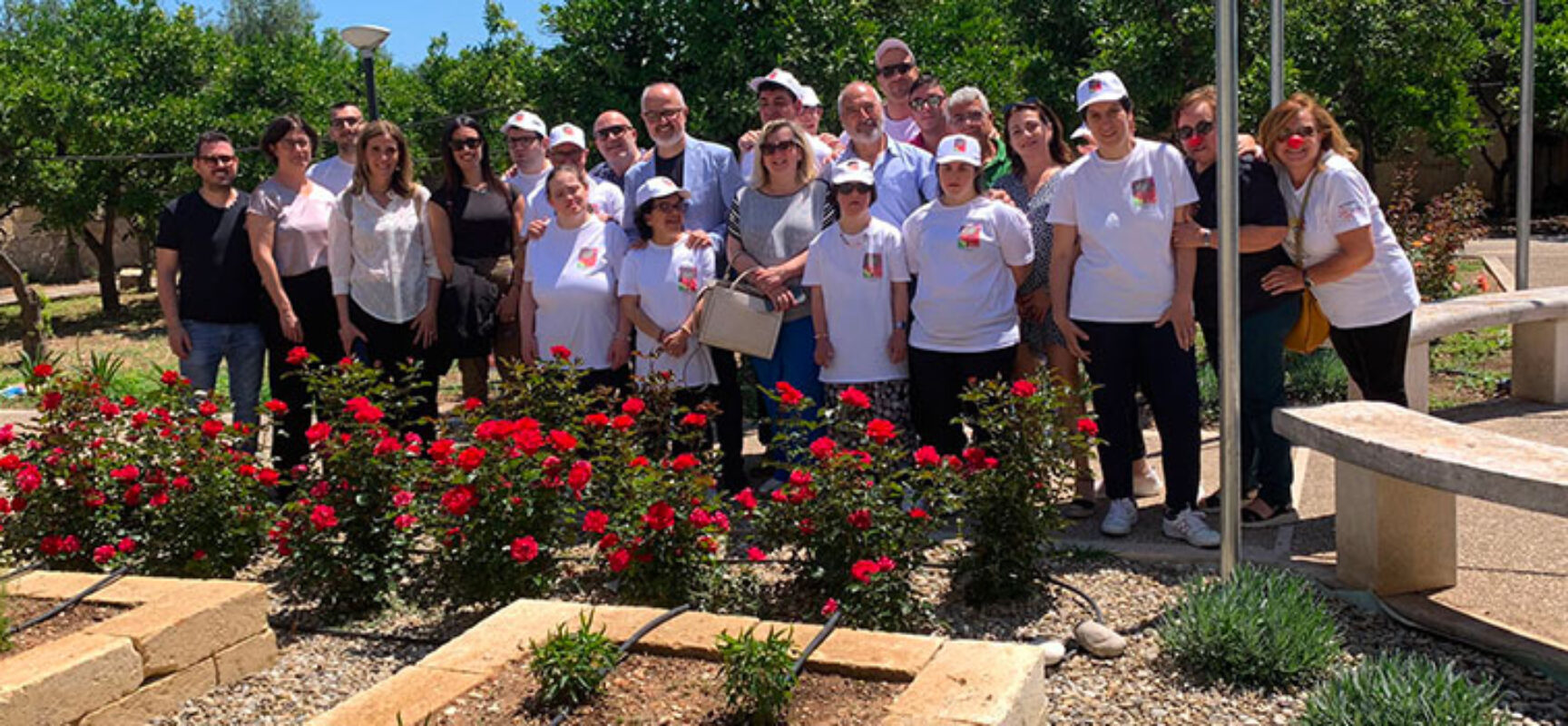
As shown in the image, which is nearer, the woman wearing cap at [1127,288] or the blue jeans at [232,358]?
the woman wearing cap at [1127,288]

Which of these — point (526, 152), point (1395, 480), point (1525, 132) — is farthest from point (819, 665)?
point (1525, 132)

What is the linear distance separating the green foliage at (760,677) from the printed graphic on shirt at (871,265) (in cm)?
272

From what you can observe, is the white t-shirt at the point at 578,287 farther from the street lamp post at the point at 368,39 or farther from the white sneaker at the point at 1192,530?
the street lamp post at the point at 368,39

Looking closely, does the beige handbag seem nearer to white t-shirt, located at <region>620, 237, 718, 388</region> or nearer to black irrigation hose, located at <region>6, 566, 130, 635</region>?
white t-shirt, located at <region>620, 237, 718, 388</region>

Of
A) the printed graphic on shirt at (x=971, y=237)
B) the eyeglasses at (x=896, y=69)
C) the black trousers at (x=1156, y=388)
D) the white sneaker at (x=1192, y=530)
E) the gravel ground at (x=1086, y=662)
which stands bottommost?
the gravel ground at (x=1086, y=662)

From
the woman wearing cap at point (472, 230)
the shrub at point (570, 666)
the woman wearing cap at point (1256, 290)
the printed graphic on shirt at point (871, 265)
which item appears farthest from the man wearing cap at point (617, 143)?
the shrub at point (570, 666)

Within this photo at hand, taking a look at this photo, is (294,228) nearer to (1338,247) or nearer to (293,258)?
(293,258)

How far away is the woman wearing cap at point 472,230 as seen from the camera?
6.77 m

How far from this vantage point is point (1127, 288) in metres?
5.41

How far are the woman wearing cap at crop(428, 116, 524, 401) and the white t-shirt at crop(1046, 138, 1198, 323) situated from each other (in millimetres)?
2824

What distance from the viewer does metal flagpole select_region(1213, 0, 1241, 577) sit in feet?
13.2

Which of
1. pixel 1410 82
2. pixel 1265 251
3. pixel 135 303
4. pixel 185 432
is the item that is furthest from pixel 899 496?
pixel 135 303

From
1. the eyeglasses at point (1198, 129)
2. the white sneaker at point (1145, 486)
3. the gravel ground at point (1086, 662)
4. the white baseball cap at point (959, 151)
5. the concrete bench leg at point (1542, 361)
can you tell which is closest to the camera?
the gravel ground at point (1086, 662)

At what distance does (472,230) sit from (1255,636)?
4260 millimetres
